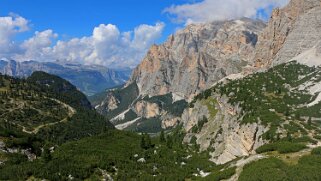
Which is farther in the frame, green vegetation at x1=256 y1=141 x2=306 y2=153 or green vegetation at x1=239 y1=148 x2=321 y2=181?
green vegetation at x1=256 y1=141 x2=306 y2=153

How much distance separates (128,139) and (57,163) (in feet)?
201

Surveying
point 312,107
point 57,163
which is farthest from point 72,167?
point 312,107

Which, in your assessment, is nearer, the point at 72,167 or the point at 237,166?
the point at 237,166

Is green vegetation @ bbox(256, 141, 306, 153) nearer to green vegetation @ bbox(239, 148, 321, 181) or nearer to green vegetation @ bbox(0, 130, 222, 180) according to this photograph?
green vegetation @ bbox(239, 148, 321, 181)

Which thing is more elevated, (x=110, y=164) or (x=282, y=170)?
(x=282, y=170)

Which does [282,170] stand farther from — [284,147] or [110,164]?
[110,164]

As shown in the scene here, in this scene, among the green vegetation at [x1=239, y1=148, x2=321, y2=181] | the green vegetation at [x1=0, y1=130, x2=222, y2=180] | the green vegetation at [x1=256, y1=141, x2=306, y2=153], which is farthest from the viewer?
the green vegetation at [x1=0, y1=130, x2=222, y2=180]

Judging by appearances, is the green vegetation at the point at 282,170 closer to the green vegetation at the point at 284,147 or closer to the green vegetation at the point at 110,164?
the green vegetation at the point at 110,164

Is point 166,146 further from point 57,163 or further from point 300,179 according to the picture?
point 300,179

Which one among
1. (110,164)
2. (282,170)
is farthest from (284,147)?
(110,164)

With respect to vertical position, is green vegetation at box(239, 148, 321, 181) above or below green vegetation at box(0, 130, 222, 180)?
above

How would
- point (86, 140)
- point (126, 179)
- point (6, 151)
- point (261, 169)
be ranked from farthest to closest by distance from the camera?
point (86, 140)
point (6, 151)
point (126, 179)
point (261, 169)

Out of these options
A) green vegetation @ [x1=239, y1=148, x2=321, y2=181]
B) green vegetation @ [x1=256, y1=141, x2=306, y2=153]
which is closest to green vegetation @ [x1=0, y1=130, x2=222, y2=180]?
green vegetation @ [x1=239, y1=148, x2=321, y2=181]

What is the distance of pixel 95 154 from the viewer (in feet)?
479
